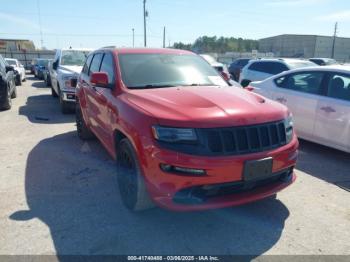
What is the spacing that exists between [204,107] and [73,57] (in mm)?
8901

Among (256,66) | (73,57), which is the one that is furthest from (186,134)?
(256,66)

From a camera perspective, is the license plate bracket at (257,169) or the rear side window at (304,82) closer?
the license plate bracket at (257,169)

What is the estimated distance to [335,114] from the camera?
17.8ft

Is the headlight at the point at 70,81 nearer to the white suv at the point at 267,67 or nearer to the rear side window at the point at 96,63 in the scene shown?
the rear side window at the point at 96,63

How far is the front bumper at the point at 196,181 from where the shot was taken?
9.46 ft

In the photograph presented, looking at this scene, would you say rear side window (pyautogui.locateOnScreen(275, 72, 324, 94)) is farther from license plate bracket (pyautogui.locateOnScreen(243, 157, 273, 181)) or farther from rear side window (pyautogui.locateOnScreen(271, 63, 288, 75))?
rear side window (pyautogui.locateOnScreen(271, 63, 288, 75))

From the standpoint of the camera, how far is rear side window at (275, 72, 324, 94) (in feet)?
19.3

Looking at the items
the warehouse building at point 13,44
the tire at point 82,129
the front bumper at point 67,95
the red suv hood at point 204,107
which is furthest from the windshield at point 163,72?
the warehouse building at point 13,44

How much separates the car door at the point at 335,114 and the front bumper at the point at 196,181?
9.18 ft

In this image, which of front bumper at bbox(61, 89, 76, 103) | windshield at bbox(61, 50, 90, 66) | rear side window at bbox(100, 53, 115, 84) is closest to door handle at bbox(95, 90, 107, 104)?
rear side window at bbox(100, 53, 115, 84)

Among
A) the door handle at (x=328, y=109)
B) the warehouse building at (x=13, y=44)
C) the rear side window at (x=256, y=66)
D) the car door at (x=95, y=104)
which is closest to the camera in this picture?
the car door at (x=95, y=104)

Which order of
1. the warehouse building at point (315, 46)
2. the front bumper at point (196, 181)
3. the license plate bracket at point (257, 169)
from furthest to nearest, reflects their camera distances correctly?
the warehouse building at point (315, 46), the license plate bracket at point (257, 169), the front bumper at point (196, 181)

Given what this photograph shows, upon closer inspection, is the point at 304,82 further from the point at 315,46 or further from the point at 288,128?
the point at 315,46

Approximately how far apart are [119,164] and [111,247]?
1093 mm
